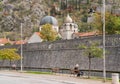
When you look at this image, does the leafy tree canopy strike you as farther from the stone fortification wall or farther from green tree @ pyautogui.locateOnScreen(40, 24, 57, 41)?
green tree @ pyautogui.locateOnScreen(40, 24, 57, 41)

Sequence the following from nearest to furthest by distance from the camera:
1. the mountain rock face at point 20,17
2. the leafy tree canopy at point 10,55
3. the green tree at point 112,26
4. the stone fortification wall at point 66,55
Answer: the stone fortification wall at point 66,55 → the leafy tree canopy at point 10,55 → the green tree at point 112,26 → the mountain rock face at point 20,17

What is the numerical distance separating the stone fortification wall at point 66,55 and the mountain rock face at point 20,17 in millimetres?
94467

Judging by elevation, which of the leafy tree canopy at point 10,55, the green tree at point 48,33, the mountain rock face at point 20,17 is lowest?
the leafy tree canopy at point 10,55

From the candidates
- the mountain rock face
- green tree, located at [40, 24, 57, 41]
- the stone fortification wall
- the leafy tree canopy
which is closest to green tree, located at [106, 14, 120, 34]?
the stone fortification wall

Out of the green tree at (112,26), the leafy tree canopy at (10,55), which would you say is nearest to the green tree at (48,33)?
the green tree at (112,26)

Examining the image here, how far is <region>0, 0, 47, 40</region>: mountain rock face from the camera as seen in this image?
157 m

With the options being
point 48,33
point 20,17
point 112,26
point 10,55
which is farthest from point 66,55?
point 20,17

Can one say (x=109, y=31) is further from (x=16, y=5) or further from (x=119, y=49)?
(x=16, y=5)

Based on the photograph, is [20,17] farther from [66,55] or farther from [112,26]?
[66,55]

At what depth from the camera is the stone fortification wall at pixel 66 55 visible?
37875 millimetres

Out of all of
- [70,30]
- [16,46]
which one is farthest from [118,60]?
[70,30]

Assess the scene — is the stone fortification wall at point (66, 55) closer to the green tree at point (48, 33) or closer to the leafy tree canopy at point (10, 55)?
the leafy tree canopy at point (10, 55)

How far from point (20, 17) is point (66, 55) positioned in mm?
116615

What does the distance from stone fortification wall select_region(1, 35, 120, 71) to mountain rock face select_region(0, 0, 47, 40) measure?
9447 centimetres
